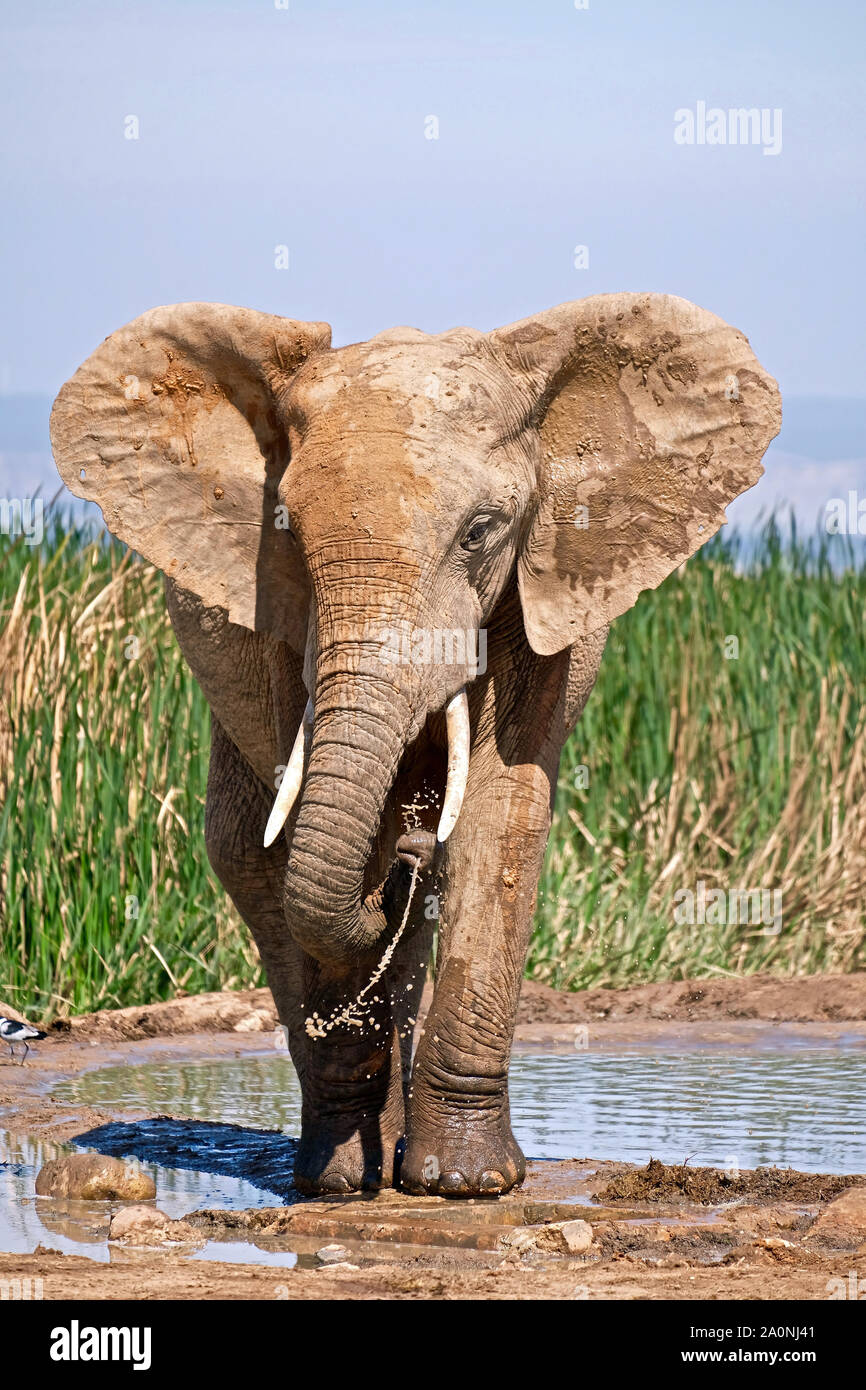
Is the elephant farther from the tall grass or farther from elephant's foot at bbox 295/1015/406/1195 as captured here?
the tall grass

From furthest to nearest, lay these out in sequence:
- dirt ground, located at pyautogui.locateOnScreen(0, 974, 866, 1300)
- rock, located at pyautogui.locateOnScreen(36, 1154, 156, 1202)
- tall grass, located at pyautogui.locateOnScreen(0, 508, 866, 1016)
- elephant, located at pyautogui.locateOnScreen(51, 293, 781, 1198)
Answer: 1. tall grass, located at pyautogui.locateOnScreen(0, 508, 866, 1016)
2. rock, located at pyautogui.locateOnScreen(36, 1154, 156, 1202)
3. elephant, located at pyautogui.locateOnScreen(51, 293, 781, 1198)
4. dirt ground, located at pyautogui.locateOnScreen(0, 974, 866, 1300)

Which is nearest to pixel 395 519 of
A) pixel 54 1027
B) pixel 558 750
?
pixel 558 750

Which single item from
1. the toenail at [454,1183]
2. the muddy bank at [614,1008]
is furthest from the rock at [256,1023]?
the toenail at [454,1183]

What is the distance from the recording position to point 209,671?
6309 mm

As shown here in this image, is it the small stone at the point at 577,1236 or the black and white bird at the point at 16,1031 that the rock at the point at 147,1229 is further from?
the black and white bird at the point at 16,1031

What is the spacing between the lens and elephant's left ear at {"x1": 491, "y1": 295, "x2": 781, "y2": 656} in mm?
5609

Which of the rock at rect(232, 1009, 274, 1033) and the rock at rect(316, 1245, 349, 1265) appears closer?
the rock at rect(316, 1245, 349, 1265)

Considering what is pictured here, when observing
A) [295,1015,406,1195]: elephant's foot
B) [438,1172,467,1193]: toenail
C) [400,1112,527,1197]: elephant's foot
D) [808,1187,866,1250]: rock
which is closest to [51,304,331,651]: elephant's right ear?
[295,1015,406,1195]: elephant's foot

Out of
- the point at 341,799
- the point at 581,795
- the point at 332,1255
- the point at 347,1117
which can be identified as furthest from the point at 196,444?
the point at 581,795

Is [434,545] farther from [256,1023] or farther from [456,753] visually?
[256,1023]

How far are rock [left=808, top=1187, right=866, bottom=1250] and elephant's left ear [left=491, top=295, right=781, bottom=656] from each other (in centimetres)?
152

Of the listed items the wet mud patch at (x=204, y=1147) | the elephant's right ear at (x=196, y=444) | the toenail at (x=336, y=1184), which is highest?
the elephant's right ear at (x=196, y=444)

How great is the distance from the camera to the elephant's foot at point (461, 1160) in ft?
17.5

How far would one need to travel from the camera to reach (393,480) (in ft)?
16.0
